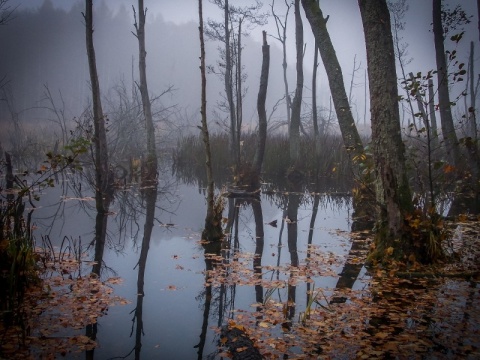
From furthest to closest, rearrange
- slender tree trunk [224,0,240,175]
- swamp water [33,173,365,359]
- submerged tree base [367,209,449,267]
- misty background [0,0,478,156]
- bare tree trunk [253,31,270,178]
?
misty background [0,0,478,156], slender tree trunk [224,0,240,175], bare tree trunk [253,31,270,178], submerged tree base [367,209,449,267], swamp water [33,173,365,359]

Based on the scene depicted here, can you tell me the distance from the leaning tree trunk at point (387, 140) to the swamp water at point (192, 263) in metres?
0.59

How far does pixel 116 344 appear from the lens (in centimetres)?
269

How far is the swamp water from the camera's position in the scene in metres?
2.89

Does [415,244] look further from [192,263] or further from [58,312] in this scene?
[58,312]

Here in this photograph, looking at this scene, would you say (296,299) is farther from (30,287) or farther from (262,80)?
(262,80)

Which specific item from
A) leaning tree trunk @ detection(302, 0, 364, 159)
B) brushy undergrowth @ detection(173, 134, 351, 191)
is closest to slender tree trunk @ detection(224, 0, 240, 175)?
brushy undergrowth @ detection(173, 134, 351, 191)

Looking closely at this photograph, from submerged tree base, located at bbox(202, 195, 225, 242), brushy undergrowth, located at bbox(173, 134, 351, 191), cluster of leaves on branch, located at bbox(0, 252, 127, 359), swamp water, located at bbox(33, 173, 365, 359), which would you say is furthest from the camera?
brushy undergrowth, located at bbox(173, 134, 351, 191)

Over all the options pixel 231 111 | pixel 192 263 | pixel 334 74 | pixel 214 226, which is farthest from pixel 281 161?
pixel 192 263

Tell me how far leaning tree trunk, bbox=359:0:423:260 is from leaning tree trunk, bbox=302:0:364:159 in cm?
244

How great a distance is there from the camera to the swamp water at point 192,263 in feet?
9.48

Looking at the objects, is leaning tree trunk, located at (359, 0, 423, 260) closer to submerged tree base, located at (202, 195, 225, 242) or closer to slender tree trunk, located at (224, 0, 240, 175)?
submerged tree base, located at (202, 195, 225, 242)

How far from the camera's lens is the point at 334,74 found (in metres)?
7.27

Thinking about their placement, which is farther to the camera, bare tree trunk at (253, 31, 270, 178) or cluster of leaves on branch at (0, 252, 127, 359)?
bare tree trunk at (253, 31, 270, 178)

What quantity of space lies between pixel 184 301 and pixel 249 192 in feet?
23.5
